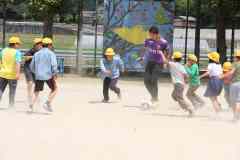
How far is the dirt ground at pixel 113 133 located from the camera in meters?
9.18

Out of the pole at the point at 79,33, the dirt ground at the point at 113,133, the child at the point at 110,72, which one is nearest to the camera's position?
the dirt ground at the point at 113,133

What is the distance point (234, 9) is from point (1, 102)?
1235 centimetres

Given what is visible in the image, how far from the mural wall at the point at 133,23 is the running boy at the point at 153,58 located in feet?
30.4

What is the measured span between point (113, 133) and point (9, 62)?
3863mm

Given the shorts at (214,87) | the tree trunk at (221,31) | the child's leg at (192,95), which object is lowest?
the child's leg at (192,95)

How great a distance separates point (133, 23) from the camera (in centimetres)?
2475

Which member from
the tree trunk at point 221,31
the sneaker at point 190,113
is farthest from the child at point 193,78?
the tree trunk at point 221,31

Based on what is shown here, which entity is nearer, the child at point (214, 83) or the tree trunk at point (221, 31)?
the child at point (214, 83)

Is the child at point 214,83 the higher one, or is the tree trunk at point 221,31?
the tree trunk at point 221,31

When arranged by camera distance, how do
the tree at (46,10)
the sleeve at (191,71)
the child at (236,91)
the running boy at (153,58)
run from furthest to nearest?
the tree at (46,10)
the running boy at (153,58)
the sleeve at (191,71)
the child at (236,91)

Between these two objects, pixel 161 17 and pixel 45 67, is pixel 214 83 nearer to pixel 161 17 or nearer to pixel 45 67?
pixel 45 67

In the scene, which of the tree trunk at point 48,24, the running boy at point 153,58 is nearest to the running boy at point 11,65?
the running boy at point 153,58

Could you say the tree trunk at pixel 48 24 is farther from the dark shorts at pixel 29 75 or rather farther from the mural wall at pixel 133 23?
the dark shorts at pixel 29 75

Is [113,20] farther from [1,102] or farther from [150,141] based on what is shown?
[150,141]
